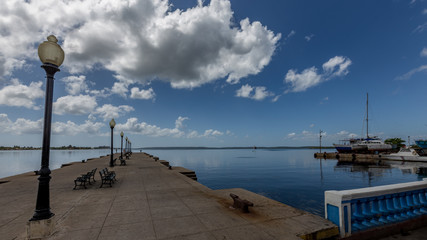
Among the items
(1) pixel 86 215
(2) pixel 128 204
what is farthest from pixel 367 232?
(1) pixel 86 215

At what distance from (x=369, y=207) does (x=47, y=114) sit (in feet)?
29.4

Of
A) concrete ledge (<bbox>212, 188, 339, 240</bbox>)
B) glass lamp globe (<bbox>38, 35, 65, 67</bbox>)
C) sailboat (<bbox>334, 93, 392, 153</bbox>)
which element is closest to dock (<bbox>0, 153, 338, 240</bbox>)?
concrete ledge (<bbox>212, 188, 339, 240</bbox>)

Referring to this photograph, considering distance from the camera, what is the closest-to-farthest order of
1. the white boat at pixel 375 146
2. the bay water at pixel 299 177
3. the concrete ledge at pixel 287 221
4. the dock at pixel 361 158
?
the concrete ledge at pixel 287 221 → the bay water at pixel 299 177 → the dock at pixel 361 158 → the white boat at pixel 375 146

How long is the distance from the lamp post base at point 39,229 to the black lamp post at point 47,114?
9 centimetres

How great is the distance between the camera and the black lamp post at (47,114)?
4.66 meters

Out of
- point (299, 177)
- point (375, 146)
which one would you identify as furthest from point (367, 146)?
point (299, 177)

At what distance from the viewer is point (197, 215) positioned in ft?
20.2

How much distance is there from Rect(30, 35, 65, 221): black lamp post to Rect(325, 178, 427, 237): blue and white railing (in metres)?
7.39

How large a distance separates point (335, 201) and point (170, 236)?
438 centimetres

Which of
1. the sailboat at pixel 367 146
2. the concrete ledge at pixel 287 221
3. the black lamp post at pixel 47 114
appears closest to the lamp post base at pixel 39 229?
the black lamp post at pixel 47 114

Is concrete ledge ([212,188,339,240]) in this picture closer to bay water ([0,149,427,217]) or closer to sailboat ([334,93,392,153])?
bay water ([0,149,427,217])

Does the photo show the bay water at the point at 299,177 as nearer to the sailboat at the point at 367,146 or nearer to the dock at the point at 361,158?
the dock at the point at 361,158

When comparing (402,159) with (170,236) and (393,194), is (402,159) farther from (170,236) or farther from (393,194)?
(170,236)

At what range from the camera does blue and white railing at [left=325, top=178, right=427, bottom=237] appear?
4.93 meters
